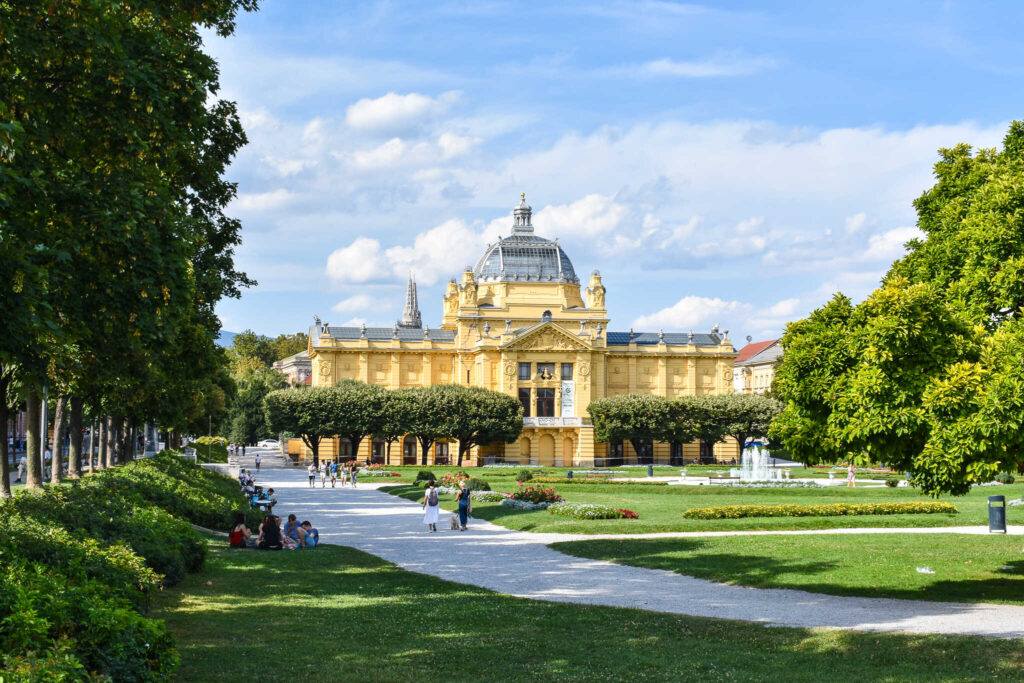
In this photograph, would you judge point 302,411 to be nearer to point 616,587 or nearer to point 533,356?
point 533,356

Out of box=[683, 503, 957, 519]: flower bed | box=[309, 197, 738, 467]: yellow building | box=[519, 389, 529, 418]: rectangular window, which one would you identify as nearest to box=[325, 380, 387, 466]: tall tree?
box=[309, 197, 738, 467]: yellow building

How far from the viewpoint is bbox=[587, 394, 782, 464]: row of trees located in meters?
86.2

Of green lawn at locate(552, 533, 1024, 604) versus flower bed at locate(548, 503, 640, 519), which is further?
flower bed at locate(548, 503, 640, 519)

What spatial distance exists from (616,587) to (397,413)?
208 ft

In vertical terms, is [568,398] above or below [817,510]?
above

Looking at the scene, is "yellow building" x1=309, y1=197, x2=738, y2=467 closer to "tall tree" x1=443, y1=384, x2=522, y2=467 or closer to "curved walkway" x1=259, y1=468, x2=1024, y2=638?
"tall tree" x1=443, y1=384, x2=522, y2=467

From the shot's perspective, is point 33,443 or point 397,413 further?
point 397,413

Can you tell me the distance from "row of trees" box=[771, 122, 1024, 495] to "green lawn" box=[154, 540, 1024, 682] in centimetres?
311

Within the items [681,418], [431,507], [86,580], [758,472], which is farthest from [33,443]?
[681,418]

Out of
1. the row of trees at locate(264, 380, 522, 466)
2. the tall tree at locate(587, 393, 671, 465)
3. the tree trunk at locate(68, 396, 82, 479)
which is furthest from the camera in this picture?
the tall tree at locate(587, 393, 671, 465)

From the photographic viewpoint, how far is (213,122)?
77.8 ft

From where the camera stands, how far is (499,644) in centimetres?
1395

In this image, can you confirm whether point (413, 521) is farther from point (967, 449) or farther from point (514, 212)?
point (514, 212)

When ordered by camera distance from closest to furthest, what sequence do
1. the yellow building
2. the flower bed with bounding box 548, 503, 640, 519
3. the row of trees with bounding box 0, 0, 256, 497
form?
the row of trees with bounding box 0, 0, 256, 497
the flower bed with bounding box 548, 503, 640, 519
the yellow building
